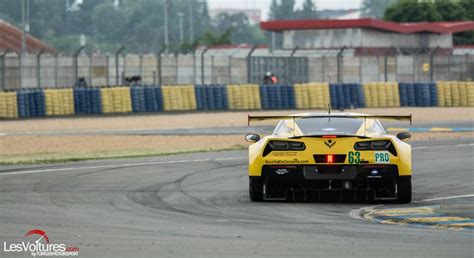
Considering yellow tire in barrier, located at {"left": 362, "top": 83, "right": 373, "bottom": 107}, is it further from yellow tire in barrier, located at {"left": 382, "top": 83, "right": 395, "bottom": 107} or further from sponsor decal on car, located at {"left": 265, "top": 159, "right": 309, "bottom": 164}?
sponsor decal on car, located at {"left": 265, "top": 159, "right": 309, "bottom": 164}

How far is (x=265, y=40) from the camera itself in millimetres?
173125

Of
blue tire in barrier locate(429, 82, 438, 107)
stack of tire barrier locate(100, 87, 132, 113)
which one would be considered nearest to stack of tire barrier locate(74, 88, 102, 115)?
stack of tire barrier locate(100, 87, 132, 113)

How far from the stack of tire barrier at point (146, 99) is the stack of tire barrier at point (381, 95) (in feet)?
26.8

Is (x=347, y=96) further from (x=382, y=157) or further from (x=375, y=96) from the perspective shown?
(x=382, y=157)

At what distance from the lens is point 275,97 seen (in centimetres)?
4744

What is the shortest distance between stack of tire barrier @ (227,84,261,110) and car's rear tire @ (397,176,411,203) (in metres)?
31.9

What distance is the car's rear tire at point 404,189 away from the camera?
49.3 feet

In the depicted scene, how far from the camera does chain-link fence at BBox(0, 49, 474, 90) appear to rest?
49156 mm

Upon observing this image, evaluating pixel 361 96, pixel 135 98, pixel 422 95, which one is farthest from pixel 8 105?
pixel 422 95

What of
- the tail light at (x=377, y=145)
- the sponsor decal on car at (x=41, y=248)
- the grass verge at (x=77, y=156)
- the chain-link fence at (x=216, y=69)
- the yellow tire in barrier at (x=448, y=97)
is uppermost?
the chain-link fence at (x=216, y=69)

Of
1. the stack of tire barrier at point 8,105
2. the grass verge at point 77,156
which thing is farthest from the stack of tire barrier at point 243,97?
the grass verge at point 77,156

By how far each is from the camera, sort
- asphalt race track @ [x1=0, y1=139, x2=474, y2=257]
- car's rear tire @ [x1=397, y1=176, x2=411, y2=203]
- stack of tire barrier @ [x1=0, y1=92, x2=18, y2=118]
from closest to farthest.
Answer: asphalt race track @ [x1=0, y1=139, x2=474, y2=257] → car's rear tire @ [x1=397, y1=176, x2=411, y2=203] → stack of tire barrier @ [x1=0, y1=92, x2=18, y2=118]

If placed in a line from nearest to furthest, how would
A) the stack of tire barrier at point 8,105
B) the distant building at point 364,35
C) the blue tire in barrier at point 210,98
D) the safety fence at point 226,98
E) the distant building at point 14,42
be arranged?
1. the stack of tire barrier at point 8,105
2. the safety fence at point 226,98
3. the blue tire in barrier at point 210,98
4. the distant building at point 364,35
5. the distant building at point 14,42

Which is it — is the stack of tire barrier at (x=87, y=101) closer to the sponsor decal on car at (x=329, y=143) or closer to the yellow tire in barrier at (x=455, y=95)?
the yellow tire in barrier at (x=455, y=95)
